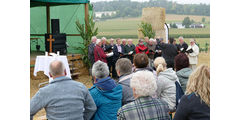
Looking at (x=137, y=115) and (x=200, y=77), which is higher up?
(x=200, y=77)

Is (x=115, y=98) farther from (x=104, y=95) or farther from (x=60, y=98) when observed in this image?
(x=60, y=98)

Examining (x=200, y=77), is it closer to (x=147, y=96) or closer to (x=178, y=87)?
(x=147, y=96)

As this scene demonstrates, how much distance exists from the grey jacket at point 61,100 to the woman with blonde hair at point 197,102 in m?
0.92

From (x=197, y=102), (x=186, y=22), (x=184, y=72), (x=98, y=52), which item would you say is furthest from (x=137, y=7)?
(x=197, y=102)

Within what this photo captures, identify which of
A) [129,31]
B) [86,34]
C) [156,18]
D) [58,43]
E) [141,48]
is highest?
[156,18]

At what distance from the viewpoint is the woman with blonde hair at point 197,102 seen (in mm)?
2285

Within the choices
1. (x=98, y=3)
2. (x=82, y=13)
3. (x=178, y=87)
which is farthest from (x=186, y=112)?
(x=98, y=3)

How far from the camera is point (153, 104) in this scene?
2.50 metres

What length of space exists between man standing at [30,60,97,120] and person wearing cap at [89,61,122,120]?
34 cm

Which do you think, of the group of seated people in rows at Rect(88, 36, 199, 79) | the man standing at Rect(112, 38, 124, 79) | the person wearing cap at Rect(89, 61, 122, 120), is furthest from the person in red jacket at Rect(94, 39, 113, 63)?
the person wearing cap at Rect(89, 61, 122, 120)

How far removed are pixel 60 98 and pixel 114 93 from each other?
2.49 feet

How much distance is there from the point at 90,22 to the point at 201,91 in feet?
29.1

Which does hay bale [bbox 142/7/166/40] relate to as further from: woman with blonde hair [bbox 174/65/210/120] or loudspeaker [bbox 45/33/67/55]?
woman with blonde hair [bbox 174/65/210/120]

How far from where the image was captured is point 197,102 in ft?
7.52
